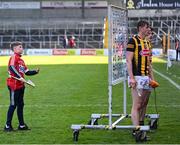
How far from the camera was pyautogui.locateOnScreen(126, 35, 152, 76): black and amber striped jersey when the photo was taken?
961 centimetres

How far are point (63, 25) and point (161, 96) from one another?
2037 inches

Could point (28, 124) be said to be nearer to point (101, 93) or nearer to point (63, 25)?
point (101, 93)

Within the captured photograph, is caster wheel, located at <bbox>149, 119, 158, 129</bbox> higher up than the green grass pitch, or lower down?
higher up

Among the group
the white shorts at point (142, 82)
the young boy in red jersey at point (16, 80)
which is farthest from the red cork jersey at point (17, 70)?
the white shorts at point (142, 82)

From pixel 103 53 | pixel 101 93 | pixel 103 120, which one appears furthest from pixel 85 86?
pixel 103 53

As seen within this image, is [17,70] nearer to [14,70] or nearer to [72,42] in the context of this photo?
[14,70]

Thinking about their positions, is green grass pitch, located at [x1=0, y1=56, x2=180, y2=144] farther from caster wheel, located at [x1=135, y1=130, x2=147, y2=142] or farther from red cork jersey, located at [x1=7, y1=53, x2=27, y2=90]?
red cork jersey, located at [x1=7, y1=53, x2=27, y2=90]

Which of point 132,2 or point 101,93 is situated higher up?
point 132,2

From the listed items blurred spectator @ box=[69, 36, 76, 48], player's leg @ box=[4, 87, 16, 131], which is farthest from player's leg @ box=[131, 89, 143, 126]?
blurred spectator @ box=[69, 36, 76, 48]

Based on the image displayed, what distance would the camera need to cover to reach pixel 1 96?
58.3 feet

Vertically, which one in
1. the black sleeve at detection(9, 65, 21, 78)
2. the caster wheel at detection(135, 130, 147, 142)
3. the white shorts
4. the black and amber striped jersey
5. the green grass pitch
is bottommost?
the green grass pitch

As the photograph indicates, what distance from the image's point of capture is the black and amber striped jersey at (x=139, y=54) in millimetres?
9613

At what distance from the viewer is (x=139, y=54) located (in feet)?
31.7

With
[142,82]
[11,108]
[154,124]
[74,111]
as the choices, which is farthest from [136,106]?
[74,111]
